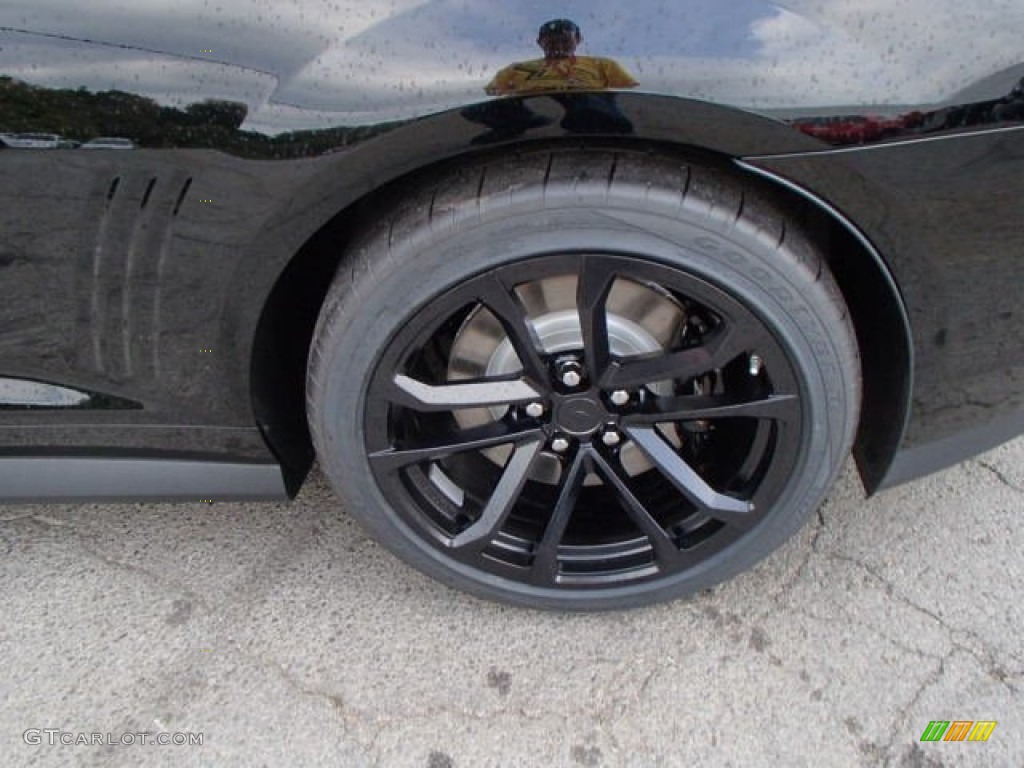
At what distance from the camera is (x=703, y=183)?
1453mm

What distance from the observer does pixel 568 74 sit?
→ 1317 mm

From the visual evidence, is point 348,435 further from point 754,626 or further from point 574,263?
point 754,626

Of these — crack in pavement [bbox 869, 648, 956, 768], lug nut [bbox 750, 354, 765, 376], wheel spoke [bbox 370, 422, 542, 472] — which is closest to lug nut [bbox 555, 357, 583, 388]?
wheel spoke [bbox 370, 422, 542, 472]

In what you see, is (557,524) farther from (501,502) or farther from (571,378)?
(571,378)

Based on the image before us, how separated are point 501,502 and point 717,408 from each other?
1.48ft

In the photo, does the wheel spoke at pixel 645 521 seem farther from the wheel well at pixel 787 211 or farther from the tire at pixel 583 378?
the wheel well at pixel 787 211

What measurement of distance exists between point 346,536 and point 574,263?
1.03 m

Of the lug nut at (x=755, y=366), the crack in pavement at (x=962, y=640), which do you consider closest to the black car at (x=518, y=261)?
the lug nut at (x=755, y=366)

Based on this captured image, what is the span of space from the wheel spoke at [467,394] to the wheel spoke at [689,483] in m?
0.22

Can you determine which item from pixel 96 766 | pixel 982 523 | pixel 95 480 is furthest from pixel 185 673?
pixel 982 523

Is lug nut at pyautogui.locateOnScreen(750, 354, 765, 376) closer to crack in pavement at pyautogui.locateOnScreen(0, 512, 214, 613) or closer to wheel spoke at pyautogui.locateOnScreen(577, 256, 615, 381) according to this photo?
wheel spoke at pyautogui.locateOnScreen(577, 256, 615, 381)

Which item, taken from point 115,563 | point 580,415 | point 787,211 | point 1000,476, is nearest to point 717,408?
point 580,415

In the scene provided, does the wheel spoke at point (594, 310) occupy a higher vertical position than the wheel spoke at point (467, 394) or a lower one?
higher

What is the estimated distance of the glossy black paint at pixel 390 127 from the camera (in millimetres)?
1338
